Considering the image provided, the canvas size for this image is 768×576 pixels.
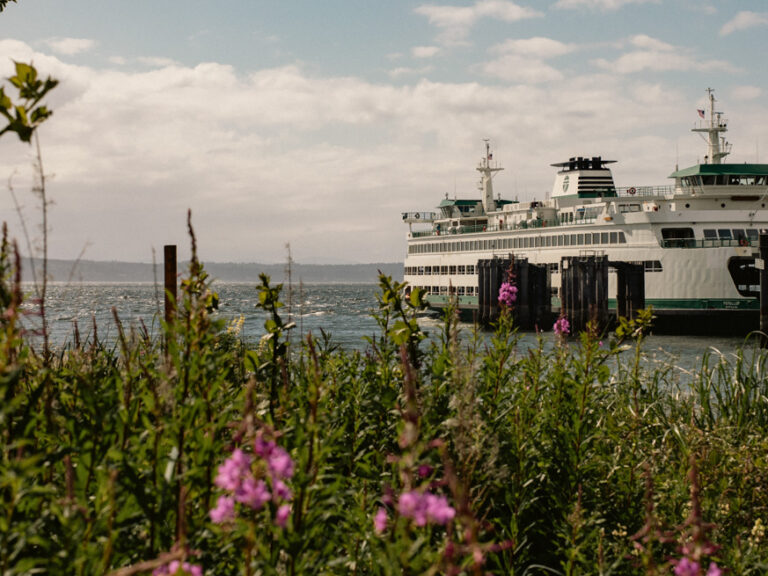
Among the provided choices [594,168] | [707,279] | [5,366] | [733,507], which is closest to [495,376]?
[733,507]

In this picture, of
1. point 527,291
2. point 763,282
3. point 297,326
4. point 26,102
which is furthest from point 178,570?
point 527,291

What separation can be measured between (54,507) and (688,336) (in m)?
36.8

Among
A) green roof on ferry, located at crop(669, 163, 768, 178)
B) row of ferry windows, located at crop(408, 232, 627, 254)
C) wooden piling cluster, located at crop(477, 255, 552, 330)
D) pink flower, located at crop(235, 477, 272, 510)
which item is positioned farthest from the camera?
row of ferry windows, located at crop(408, 232, 627, 254)

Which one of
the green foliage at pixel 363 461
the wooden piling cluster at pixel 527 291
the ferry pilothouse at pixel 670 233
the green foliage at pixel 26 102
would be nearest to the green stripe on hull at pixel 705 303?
the ferry pilothouse at pixel 670 233

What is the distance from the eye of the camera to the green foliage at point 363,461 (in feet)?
6.59

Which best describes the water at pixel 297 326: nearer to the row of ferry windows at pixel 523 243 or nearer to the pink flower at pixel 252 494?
the pink flower at pixel 252 494

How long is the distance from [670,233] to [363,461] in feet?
122

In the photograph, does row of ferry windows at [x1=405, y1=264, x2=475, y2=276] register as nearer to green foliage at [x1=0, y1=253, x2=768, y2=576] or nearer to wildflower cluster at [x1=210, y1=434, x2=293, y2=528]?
green foliage at [x1=0, y1=253, x2=768, y2=576]

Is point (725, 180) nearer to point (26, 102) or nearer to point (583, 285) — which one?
point (583, 285)

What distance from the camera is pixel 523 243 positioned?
46906mm

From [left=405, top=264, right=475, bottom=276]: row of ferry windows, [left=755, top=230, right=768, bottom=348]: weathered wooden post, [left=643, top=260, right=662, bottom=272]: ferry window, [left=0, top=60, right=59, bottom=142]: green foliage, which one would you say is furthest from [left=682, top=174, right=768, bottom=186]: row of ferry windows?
[left=0, top=60, right=59, bottom=142]: green foliage

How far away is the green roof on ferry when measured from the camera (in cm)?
3847

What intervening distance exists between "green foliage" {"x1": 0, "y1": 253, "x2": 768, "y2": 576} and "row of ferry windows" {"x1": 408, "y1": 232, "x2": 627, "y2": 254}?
3429cm

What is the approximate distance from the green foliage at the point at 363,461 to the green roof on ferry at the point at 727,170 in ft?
113
